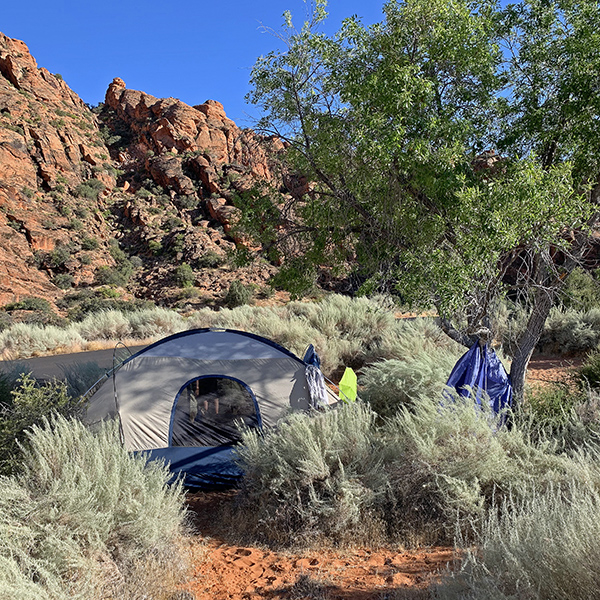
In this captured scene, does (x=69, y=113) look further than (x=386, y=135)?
Yes

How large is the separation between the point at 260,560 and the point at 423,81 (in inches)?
186

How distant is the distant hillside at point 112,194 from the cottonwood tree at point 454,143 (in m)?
23.2

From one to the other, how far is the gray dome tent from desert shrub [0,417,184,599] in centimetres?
182

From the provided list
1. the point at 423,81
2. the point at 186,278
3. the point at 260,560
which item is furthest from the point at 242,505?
the point at 186,278

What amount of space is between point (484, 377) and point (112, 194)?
150 feet

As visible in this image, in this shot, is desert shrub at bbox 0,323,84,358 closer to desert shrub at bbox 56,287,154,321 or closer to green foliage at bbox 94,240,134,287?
desert shrub at bbox 56,287,154,321

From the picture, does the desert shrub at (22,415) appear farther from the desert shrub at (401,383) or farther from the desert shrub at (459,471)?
the desert shrub at (401,383)

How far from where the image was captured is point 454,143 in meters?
5.12

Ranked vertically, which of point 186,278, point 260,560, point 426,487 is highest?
point 186,278

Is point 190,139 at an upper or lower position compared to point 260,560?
upper

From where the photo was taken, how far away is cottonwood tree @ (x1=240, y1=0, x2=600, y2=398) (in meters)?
4.70

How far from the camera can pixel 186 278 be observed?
3631 cm

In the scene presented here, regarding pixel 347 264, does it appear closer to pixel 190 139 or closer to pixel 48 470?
pixel 48 470

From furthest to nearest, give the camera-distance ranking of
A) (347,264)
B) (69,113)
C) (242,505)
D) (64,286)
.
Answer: (69,113)
(64,286)
(347,264)
(242,505)
